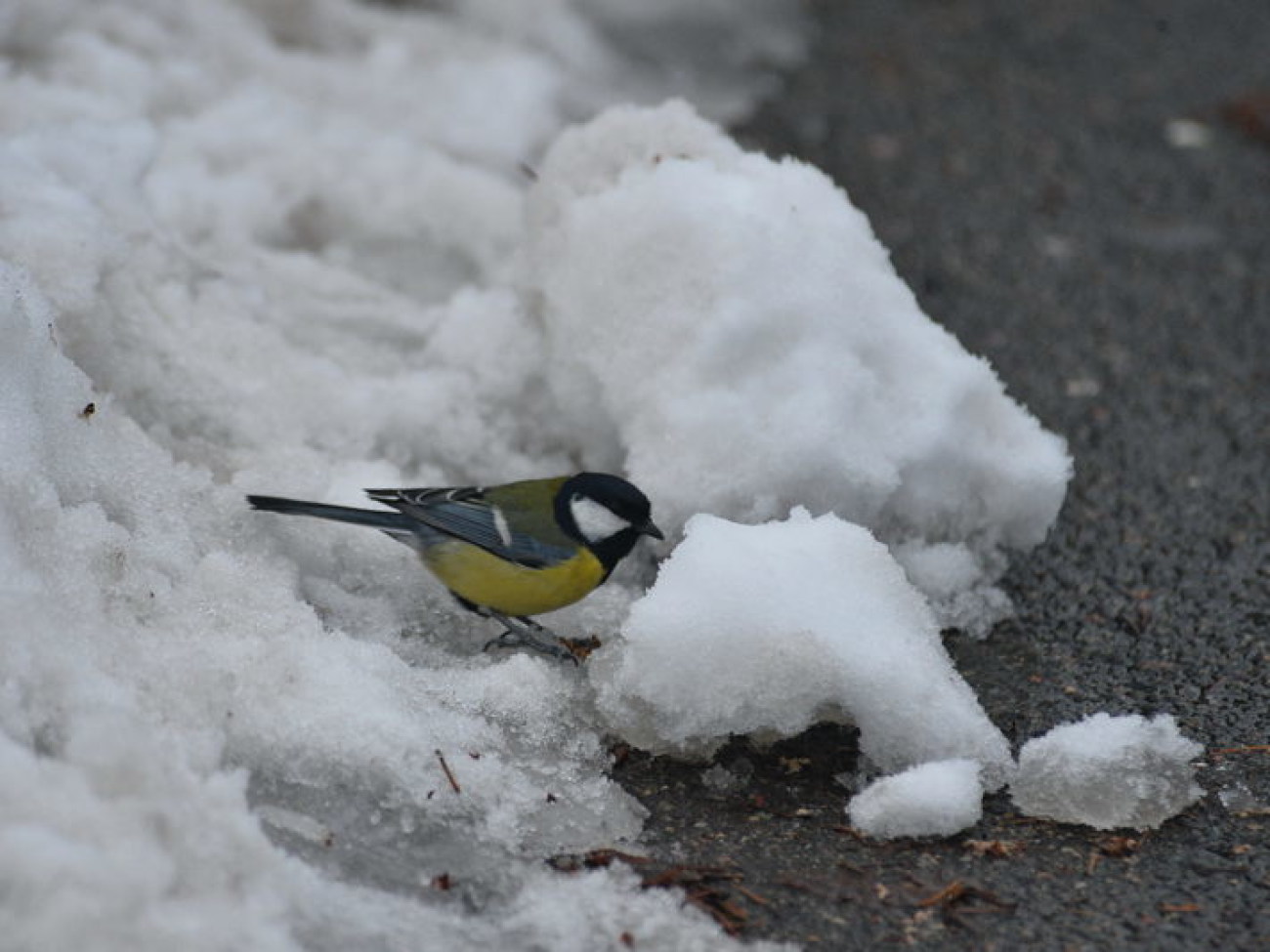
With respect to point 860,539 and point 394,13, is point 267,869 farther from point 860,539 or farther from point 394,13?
point 394,13

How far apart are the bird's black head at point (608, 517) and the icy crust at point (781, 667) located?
0.99 feet

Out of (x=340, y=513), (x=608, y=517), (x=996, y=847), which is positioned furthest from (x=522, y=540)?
(x=996, y=847)

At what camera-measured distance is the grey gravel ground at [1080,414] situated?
2641 mm

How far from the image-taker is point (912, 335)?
11.9ft

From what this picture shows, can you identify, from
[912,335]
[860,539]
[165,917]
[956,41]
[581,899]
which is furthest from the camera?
[956,41]

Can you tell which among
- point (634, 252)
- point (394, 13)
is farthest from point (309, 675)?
point (394, 13)

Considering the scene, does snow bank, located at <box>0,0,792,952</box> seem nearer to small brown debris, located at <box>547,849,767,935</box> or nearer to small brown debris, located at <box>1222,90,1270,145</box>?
small brown debris, located at <box>547,849,767,935</box>

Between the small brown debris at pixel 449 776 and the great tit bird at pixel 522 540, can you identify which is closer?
the small brown debris at pixel 449 776

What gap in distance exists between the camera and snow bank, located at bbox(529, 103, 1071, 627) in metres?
3.46

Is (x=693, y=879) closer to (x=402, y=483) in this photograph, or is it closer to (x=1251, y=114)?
(x=402, y=483)

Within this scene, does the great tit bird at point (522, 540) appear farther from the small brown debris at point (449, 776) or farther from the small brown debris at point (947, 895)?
the small brown debris at point (947, 895)

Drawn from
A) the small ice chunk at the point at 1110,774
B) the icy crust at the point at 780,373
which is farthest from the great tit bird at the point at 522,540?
the small ice chunk at the point at 1110,774

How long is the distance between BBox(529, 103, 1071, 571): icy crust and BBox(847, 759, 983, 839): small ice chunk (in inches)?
32.5

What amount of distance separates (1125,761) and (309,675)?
1.52 metres
